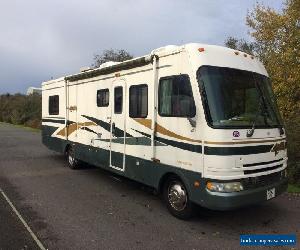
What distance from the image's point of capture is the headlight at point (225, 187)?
6312 millimetres

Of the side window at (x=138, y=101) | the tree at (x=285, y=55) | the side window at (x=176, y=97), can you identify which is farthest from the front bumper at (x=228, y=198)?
the tree at (x=285, y=55)

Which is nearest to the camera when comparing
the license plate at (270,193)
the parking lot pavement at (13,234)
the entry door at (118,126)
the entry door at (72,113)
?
the parking lot pavement at (13,234)

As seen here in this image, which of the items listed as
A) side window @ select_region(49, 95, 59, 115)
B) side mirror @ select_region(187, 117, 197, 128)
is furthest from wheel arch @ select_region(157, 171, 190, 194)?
side window @ select_region(49, 95, 59, 115)

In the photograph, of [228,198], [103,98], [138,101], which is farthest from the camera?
[103,98]

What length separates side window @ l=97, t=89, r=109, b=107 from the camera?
31.7 ft

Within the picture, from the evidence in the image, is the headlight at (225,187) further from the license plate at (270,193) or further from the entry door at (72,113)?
the entry door at (72,113)

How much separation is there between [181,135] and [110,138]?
283 centimetres

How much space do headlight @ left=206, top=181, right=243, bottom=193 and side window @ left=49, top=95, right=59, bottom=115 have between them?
7.97 m

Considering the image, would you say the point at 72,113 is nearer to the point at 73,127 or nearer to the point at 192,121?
the point at 73,127

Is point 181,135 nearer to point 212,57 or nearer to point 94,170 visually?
point 212,57

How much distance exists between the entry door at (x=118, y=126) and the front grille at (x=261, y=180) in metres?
3.16

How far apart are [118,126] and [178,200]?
8.52ft

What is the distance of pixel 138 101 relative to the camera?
27.1ft

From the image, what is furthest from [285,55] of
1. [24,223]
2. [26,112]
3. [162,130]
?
[26,112]
